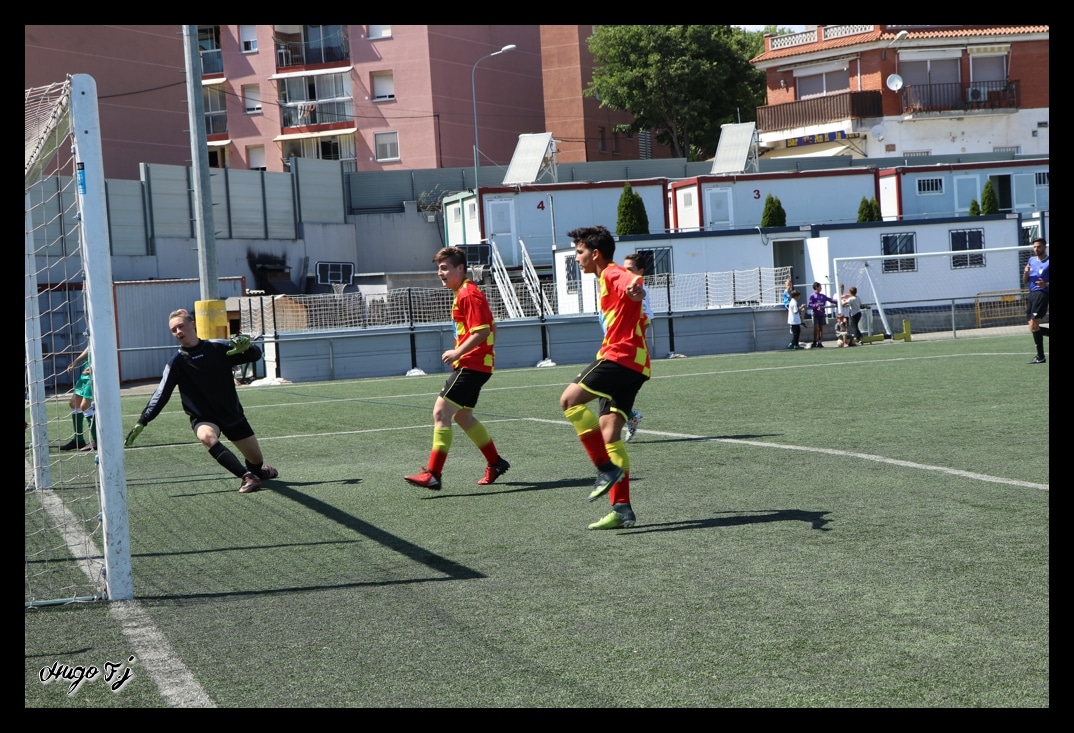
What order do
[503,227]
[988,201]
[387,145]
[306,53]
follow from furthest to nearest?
[306,53] → [387,145] → [503,227] → [988,201]

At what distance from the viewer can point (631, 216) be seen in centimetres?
3997

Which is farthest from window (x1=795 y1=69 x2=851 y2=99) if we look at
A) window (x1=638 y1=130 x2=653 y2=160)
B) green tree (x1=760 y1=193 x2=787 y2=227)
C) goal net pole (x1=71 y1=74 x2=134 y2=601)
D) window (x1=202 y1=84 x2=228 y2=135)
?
goal net pole (x1=71 y1=74 x2=134 y2=601)

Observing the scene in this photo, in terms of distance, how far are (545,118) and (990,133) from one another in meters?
23.4

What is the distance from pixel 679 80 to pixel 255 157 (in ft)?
79.1

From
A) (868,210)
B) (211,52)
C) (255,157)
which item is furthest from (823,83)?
(211,52)

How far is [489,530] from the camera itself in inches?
295

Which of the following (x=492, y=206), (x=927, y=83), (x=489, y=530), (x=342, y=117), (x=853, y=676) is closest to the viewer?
(x=853, y=676)

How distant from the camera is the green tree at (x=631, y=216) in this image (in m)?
39.9

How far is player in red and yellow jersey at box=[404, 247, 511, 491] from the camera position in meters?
9.27

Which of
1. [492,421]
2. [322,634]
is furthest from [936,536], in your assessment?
[492,421]

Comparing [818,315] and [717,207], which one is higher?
[717,207]

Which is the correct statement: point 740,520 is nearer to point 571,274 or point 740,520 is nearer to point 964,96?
point 571,274
